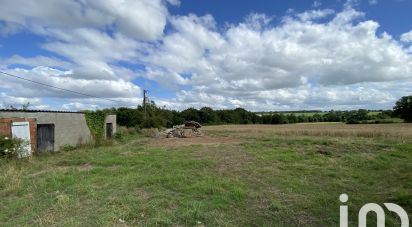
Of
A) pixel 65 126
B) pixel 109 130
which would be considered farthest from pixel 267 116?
pixel 65 126

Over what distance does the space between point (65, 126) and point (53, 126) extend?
138cm

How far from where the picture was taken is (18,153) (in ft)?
43.7

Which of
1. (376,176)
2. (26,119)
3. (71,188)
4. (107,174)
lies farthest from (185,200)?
(26,119)

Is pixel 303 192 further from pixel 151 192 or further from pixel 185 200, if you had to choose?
pixel 151 192

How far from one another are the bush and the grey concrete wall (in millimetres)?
2225

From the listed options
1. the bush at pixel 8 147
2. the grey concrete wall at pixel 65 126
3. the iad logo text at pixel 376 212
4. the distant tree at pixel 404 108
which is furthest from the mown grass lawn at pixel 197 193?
the distant tree at pixel 404 108

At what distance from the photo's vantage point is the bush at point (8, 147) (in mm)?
12156

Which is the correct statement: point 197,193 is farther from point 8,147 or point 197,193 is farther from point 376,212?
point 8,147

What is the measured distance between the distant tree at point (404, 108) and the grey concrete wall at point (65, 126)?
59.9 m

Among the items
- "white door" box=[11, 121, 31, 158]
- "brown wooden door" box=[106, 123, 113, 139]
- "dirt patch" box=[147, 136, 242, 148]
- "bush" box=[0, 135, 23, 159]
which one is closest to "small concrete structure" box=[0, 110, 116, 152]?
"white door" box=[11, 121, 31, 158]

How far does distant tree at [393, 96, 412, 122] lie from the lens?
199 feet

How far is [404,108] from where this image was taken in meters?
61.9

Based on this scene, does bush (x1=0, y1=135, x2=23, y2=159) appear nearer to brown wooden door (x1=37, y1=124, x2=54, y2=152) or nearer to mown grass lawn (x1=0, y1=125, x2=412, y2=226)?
mown grass lawn (x1=0, y1=125, x2=412, y2=226)

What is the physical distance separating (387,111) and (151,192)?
80058 mm
